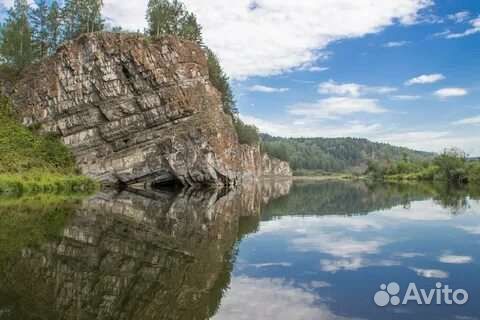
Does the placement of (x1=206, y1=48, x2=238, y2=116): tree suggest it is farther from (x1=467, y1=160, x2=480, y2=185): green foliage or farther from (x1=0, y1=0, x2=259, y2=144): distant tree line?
(x1=467, y1=160, x2=480, y2=185): green foliage

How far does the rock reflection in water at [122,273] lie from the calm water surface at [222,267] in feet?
0.11

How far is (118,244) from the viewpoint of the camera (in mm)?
16406

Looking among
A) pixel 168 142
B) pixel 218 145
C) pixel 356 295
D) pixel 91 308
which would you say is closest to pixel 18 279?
pixel 91 308

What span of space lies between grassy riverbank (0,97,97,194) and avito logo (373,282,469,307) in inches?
1574

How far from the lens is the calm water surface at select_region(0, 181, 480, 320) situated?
9.38 m

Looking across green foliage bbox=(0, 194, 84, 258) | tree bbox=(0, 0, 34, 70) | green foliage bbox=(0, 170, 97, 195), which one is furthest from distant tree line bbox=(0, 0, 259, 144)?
green foliage bbox=(0, 194, 84, 258)

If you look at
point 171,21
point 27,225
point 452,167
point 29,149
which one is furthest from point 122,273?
point 452,167

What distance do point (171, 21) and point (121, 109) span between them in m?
24.0

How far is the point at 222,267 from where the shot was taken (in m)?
13.4

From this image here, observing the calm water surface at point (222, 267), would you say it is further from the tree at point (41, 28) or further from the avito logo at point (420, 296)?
the tree at point (41, 28)

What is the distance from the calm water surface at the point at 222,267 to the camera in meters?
9.38

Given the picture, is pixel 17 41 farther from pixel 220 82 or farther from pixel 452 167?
pixel 452 167

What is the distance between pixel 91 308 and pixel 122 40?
58.2 metres

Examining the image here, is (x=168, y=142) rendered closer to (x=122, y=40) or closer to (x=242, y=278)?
(x=122, y=40)
